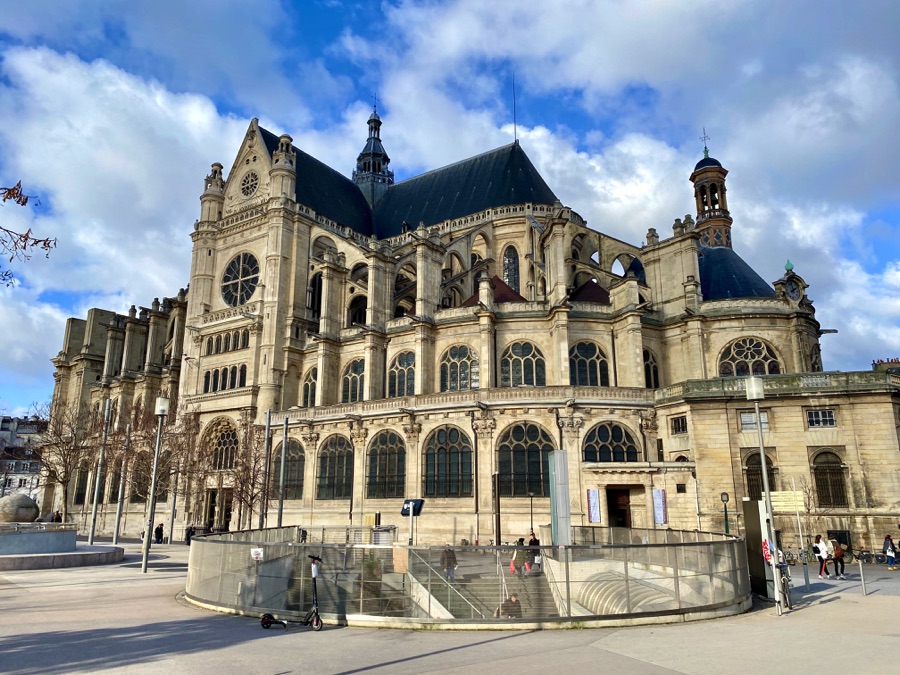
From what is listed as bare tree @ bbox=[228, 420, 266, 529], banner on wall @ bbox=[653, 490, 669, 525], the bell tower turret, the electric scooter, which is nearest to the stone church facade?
banner on wall @ bbox=[653, 490, 669, 525]

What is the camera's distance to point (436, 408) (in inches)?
1435

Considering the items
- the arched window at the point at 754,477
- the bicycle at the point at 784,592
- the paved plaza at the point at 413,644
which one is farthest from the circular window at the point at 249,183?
the bicycle at the point at 784,592

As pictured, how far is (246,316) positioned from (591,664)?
4255cm

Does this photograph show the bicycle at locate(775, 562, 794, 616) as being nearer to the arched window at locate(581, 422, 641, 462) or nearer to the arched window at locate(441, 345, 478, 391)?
the arched window at locate(581, 422, 641, 462)

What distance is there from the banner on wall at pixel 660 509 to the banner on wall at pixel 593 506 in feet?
8.57

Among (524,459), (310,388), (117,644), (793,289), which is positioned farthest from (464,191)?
(117,644)

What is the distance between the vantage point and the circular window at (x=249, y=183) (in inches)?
2140

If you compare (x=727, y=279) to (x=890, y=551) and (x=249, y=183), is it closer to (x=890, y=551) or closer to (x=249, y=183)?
(x=890, y=551)

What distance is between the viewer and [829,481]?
2855 cm

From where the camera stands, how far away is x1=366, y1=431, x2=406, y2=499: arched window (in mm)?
37562

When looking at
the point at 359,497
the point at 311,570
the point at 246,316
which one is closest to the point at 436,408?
the point at 359,497

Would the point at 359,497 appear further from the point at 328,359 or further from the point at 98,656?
the point at 98,656

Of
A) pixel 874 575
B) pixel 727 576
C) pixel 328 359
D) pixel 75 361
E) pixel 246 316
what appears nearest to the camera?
pixel 727 576

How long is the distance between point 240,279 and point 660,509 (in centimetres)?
3685
